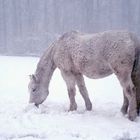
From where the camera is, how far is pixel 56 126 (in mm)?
5527

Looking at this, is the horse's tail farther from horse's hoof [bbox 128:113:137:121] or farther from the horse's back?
horse's hoof [bbox 128:113:137:121]

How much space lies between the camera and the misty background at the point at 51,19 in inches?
451

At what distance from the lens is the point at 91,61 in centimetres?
584

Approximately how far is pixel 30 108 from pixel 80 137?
1780mm

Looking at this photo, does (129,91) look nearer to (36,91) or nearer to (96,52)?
(96,52)

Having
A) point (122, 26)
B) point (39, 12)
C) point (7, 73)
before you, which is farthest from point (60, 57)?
point (39, 12)

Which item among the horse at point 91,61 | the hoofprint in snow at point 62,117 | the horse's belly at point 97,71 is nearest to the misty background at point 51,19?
the hoofprint in snow at point 62,117

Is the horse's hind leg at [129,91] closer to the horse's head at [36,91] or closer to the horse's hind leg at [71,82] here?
the horse's hind leg at [71,82]

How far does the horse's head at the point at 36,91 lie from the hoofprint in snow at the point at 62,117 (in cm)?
14

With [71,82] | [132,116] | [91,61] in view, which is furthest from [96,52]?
[132,116]

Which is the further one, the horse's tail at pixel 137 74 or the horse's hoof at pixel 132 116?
the horse's hoof at pixel 132 116

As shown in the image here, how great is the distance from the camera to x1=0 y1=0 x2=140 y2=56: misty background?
1145 centimetres

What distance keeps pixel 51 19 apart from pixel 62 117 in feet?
22.5

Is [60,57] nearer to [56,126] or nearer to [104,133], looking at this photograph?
[56,126]
